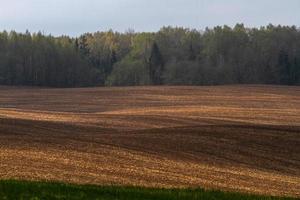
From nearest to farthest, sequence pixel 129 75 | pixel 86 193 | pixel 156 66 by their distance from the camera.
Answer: pixel 86 193 < pixel 129 75 < pixel 156 66

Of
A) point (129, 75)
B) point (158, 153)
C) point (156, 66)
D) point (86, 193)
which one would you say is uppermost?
point (156, 66)

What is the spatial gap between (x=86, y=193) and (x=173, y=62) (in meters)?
111

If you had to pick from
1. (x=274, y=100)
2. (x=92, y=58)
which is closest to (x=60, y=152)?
(x=274, y=100)

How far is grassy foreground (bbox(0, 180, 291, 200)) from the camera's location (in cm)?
1136

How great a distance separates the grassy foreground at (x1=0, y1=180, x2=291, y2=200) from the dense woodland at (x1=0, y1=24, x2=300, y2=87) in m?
101

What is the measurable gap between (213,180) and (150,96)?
53043 mm

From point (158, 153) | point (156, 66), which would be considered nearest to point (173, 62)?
point (156, 66)

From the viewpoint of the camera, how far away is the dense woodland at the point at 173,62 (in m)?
118

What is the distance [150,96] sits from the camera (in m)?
72.4

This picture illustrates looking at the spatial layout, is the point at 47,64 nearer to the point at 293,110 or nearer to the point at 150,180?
the point at 293,110

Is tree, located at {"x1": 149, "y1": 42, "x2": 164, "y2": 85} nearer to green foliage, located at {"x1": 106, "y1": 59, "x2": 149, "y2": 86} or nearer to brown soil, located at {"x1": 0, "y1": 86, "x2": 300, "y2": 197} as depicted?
green foliage, located at {"x1": 106, "y1": 59, "x2": 149, "y2": 86}

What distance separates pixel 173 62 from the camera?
403ft

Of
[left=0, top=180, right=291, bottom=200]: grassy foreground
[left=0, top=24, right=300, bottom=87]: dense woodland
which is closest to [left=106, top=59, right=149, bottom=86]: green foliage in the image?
[left=0, top=24, right=300, bottom=87]: dense woodland

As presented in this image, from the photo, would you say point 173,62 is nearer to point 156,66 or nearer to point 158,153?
point 156,66
